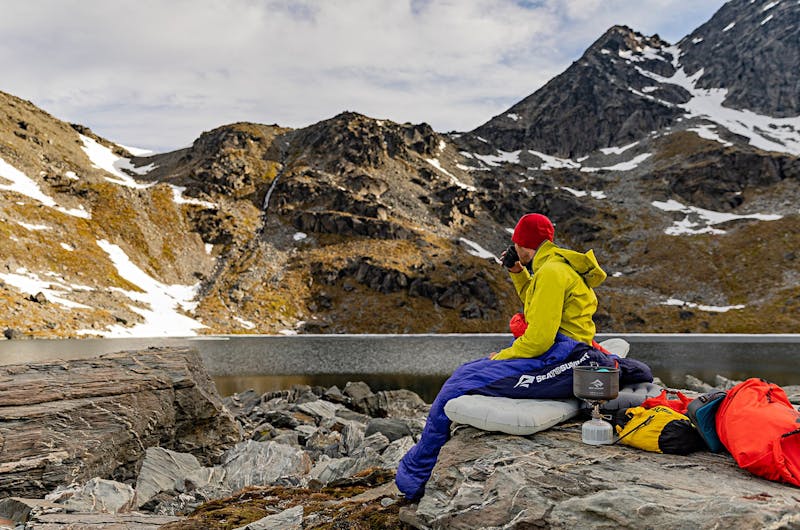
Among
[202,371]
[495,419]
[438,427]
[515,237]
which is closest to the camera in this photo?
[495,419]

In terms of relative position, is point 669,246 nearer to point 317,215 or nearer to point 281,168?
point 317,215

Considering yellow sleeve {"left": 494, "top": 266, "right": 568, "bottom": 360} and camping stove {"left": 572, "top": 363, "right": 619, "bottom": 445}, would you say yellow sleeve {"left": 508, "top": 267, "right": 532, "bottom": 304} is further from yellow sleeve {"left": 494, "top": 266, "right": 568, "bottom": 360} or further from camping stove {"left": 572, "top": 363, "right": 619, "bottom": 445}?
camping stove {"left": 572, "top": 363, "right": 619, "bottom": 445}

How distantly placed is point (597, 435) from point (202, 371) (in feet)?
46.4

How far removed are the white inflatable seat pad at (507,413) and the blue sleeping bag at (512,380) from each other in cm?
13

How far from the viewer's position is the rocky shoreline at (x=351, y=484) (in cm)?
518

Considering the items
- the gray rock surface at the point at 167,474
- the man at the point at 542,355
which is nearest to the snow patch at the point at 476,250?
the gray rock surface at the point at 167,474

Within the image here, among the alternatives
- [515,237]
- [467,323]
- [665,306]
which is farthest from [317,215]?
[515,237]

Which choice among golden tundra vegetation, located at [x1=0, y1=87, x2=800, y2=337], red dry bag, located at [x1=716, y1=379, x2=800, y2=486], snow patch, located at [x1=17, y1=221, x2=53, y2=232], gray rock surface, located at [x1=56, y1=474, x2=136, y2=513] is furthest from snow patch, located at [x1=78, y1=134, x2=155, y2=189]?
red dry bag, located at [x1=716, y1=379, x2=800, y2=486]

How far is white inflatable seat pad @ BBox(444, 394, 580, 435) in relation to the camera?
267 inches

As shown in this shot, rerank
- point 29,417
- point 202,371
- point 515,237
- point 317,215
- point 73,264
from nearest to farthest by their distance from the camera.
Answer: point 515,237, point 29,417, point 202,371, point 73,264, point 317,215

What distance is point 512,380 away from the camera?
7098mm

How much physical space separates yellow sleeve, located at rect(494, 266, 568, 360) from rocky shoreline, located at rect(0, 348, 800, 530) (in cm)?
123

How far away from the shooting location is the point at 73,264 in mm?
111625

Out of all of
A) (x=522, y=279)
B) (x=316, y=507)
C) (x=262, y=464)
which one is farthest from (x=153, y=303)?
(x=522, y=279)
